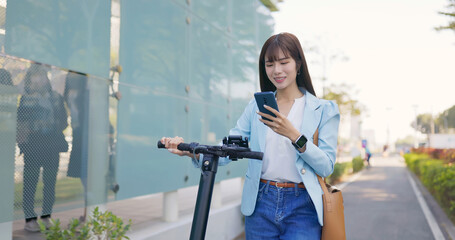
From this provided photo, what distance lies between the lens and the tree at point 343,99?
Result: 2587cm

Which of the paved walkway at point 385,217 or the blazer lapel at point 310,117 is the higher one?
the blazer lapel at point 310,117

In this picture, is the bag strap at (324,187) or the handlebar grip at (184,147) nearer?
the handlebar grip at (184,147)

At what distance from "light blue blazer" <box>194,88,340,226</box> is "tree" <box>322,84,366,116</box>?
22917mm

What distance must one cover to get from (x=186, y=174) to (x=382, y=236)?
3.44 meters

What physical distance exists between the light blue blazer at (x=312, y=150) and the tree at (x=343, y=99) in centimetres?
2292

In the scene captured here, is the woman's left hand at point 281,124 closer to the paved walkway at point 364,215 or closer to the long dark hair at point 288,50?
the long dark hair at point 288,50

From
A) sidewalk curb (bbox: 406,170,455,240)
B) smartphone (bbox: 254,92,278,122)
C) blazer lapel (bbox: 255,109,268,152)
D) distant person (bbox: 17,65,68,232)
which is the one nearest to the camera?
smartphone (bbox: 254,92,278,122)

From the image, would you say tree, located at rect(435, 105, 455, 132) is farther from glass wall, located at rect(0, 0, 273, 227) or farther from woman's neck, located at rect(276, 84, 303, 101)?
woman's neck, located at rect(276, 84, 303, 101)

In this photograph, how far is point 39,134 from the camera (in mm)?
3180

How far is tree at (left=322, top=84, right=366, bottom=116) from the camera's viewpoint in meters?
25.9

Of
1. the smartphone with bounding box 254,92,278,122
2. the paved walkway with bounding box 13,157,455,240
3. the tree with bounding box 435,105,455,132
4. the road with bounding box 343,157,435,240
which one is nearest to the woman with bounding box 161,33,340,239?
the smartphone with bounding box 254,92,278,122

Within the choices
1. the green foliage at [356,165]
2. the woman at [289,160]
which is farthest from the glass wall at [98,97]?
the green foliage at [356,165]

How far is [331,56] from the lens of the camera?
75.8 feet

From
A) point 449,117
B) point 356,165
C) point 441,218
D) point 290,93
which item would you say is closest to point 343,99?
point 356,165
